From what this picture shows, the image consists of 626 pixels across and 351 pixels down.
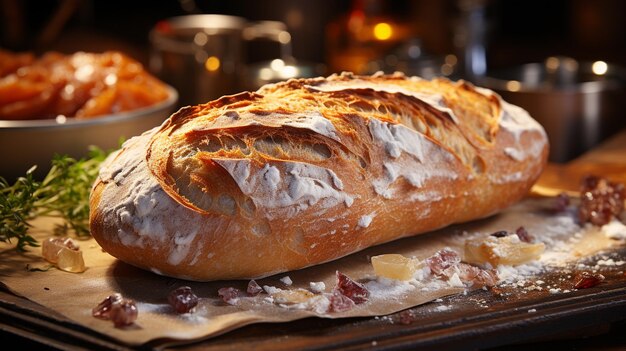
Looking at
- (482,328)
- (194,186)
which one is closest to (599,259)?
(482,328)

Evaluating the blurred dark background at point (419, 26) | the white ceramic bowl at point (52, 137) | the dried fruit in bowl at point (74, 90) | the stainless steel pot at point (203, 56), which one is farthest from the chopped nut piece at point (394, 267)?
the blurred dark background at point (419, 26)

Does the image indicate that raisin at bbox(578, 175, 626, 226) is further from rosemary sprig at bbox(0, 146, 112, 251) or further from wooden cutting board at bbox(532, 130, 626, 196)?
rosemary sprig at bbox(0, 146, 112, 251)

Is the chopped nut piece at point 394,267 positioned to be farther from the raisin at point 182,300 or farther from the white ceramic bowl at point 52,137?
the white ceramic bowl at point 52,137

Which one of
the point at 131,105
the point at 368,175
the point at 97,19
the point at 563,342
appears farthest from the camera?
the point at 97,19

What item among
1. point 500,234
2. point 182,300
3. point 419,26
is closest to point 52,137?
point 182,300

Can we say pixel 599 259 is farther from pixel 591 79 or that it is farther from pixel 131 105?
pixel 591 79

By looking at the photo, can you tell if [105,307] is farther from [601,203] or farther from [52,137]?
[601,203]

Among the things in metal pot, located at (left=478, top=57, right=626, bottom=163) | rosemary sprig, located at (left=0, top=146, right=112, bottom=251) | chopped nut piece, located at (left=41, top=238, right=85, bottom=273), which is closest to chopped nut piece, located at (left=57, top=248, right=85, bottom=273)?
chopped nut piece, located at (left=41, top=238, right=85, bottom=273)
